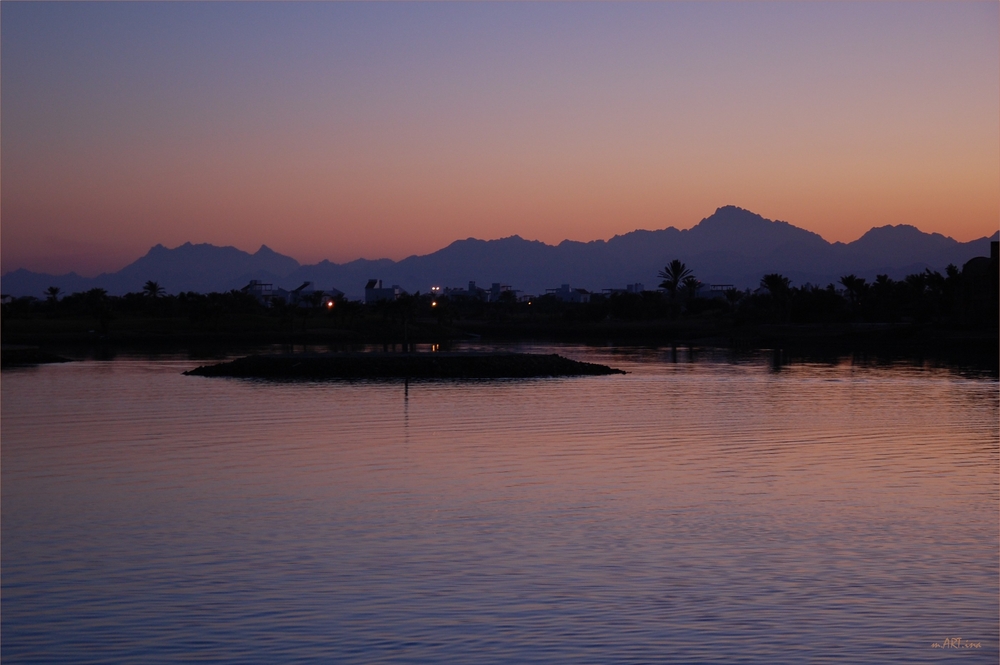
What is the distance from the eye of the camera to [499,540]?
18.6 meters

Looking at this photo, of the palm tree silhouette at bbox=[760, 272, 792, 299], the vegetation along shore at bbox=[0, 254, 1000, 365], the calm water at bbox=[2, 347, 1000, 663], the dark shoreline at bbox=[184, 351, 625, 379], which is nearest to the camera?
the calm water at bbox=[2, 347, 1000, 663]

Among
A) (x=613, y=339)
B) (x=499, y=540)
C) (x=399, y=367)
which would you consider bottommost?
(x=499, y=540)

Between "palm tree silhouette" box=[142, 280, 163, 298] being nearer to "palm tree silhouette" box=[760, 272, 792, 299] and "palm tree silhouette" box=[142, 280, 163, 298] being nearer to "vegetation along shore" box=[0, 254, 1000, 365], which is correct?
"vegetation along shore" box=[0, 254, 1000, 365]

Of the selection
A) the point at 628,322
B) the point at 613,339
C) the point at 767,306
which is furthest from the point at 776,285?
the point at 628,322

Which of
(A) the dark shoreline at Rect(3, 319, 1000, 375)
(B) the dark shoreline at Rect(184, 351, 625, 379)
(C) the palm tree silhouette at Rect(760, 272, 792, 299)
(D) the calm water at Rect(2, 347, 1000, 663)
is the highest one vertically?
(C) the palm tree silhouette at Rect(760, 272, 792, 299)

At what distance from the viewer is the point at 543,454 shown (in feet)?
101

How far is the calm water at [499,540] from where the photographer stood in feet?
42.5

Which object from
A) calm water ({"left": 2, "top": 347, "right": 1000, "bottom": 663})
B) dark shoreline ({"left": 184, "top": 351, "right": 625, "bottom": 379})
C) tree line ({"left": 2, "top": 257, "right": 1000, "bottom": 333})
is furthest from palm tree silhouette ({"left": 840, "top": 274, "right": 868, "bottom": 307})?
calm water ({"left": 2, "top": 347, "right": 1000, "bottom": 663})

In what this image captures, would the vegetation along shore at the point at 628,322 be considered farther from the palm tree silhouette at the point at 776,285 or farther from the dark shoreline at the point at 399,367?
the dark shoreline at the point at 399,367

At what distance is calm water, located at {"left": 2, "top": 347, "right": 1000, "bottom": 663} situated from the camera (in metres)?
12.9

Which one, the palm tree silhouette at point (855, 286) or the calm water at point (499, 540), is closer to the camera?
the calm water at point (499, 540)

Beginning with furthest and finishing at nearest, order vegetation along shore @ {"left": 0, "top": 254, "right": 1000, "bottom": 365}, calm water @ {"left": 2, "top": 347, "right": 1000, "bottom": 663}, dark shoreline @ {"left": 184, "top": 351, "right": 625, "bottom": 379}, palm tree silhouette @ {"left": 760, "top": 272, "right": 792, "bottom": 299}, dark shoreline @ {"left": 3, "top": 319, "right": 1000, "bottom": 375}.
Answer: palm tree silhouette @ {"left": 760, "top": 272, "right": 792, "bottom": 299}
vegetation along shore @ {"left": 0, "top": 254, "right": 1000, "bottom": 365}
dark shoreline @ {"left": 3, "top": 319, "right": 1000, "bottom": 375}
dark shoreline @ {"left": 184, "top": 351, "right": 625, "bottom": 379}
calm water @ {"left": 2, "top": 347, "right": 1000, "bottom": 663}

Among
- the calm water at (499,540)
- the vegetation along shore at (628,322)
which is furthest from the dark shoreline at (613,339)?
the calm water at (499,540)

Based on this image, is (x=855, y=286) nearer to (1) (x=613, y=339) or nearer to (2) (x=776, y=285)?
(2) (x=776, y=285)
